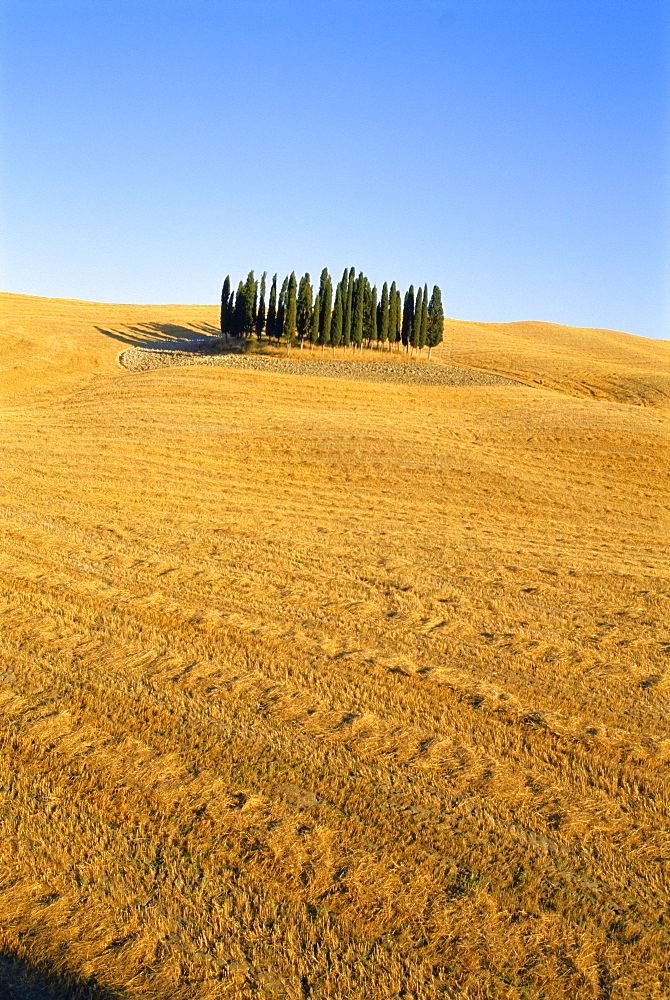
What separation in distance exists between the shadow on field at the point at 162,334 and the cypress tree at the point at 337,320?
13505 millimetres

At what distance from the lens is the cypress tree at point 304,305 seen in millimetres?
58000

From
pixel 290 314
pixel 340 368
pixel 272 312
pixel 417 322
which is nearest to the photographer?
pixel 340 368

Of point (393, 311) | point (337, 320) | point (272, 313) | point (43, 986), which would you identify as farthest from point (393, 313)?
point (43, 986)

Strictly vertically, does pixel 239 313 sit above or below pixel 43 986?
above

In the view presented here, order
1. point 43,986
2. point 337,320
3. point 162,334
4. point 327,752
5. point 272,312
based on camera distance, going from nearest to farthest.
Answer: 1. point 43,986
2. point 327,752
3. point 337,320
4. point 272,312
5. point 162,334

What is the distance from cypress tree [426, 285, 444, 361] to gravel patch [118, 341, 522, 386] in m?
9.32

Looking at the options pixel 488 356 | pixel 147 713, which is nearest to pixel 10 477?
pixel 147 713

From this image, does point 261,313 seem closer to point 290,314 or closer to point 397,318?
point 290,314

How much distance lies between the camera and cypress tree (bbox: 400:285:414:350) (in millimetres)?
61938

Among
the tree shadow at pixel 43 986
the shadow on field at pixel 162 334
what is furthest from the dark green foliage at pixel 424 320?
the tree shadow at pixel 43 986

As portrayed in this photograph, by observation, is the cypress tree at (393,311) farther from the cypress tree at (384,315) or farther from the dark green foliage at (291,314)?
the dark green foliage at (291,314)

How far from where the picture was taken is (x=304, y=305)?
190ft

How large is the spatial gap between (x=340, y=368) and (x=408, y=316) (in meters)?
16.8

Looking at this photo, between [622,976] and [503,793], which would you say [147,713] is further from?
[622,976]
